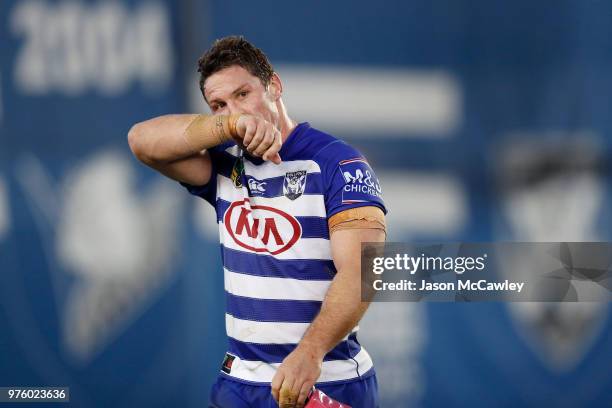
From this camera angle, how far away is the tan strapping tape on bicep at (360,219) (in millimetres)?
3025

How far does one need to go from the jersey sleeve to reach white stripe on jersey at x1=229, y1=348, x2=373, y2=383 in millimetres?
501

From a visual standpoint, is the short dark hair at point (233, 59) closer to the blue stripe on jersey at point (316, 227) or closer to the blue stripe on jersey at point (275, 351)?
the blue stripe on jersey at point (316, 227)

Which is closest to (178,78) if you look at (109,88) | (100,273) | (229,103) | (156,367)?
(109,88)

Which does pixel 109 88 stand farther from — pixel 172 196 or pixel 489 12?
pixel 489 12

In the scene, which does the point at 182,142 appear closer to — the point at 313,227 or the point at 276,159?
the point at 276,159

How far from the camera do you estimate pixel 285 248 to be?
3209mm

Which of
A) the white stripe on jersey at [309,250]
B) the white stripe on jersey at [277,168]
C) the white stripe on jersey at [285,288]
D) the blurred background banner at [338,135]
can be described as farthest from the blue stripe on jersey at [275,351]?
the blurred background banner at [338,135]

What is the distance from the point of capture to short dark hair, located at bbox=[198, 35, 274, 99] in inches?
129

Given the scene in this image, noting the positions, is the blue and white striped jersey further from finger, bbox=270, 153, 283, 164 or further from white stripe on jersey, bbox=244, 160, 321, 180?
finger, bbox=270, 153, 283, 164

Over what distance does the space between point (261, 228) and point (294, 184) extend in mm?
178

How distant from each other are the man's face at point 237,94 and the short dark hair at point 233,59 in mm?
17

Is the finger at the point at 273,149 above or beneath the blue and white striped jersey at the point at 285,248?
above

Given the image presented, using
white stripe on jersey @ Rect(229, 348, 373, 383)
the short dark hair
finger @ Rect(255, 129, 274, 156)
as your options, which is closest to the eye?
the short dark hair

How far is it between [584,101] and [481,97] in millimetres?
559
